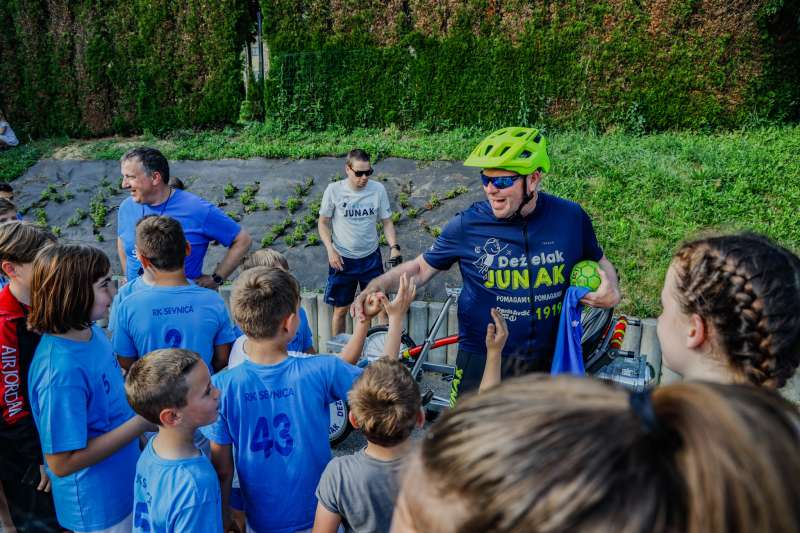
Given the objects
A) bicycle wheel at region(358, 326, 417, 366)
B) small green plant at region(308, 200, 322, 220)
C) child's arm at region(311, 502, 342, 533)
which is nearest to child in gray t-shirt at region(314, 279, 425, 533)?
child's arm at region(311, 502, 342, 533)

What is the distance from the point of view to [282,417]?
2639mm

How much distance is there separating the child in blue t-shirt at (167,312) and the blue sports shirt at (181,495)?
1053 millimetres

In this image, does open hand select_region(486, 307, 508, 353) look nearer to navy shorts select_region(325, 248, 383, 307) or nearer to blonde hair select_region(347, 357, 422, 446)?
blonde hair select_region(347, 357, 422, 446)

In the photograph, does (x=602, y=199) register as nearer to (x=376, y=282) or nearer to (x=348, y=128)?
(x=376, y=282)

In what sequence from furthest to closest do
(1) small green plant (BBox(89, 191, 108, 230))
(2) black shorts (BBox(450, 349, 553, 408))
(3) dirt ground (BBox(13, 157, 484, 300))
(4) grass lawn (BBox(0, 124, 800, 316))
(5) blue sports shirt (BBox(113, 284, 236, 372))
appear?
(1) small green plant (BBox(89, 191, 108, 230)) < (3) dirt ground (BBox(13, 157, 484, 300)) < (4) grass lawn (BBox(0, 124, 800, 316)) < (5) blue sports shirt (BBox(113, 284, 236, 372)) < (2) black shorts (BBox(450, 349, 553, 408))

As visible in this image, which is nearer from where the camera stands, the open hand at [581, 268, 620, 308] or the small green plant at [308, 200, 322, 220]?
the open hand at [581, 268, 620, 308]

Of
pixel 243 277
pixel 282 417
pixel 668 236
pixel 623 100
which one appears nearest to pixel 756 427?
pixel 282 417

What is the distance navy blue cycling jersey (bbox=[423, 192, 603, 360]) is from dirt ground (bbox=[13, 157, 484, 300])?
348 cm

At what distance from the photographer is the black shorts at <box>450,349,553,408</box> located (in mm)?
3184

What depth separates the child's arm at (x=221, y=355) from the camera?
3500 mm

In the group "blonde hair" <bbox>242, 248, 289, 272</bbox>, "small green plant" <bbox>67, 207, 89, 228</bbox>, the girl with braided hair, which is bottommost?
"small green plant" <bbox>67, 207, 89, 228</bbox>

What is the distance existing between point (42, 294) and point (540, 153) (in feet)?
8.30

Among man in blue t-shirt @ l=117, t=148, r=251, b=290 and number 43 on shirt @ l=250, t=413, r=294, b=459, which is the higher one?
man in blue t-shirt @ l=117, t=148, r=251, b=290

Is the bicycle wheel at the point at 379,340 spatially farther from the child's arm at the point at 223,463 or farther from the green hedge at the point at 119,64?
the green hedge at the point at 119,64
